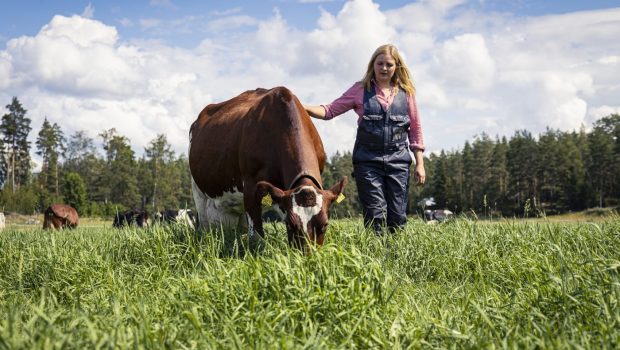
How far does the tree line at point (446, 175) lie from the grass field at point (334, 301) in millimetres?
70050

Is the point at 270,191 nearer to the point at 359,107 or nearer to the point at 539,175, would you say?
the point at 359,107

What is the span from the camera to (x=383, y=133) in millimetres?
7156

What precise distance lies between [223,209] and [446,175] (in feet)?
307

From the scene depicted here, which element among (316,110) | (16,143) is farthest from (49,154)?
(316,110)

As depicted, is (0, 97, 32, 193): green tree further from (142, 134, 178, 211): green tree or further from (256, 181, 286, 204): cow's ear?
(256, 181, 286, 204): cow's ear

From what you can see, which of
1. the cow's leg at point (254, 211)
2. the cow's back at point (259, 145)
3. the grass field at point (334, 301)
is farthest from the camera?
the cow's leg at point (254, 211)

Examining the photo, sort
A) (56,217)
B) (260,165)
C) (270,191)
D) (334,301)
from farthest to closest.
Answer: (56,217) < (260,165) < (270,191) < (334,301)

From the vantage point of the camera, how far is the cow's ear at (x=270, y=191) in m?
5.70

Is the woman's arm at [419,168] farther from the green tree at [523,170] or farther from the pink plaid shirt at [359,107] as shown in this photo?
the green tree at [523,170]

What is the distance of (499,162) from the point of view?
103375 millimetres

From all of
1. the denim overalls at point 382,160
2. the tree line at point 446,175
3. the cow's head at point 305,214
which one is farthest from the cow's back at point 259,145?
the tree line at point 446,175

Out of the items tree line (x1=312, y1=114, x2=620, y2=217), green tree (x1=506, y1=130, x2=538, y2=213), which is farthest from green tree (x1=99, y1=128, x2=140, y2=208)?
green tree (x1=506, y1=130, x2=538, y2=213)

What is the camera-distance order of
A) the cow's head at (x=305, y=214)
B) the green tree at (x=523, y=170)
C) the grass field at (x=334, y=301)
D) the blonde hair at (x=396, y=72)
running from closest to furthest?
the grass field at (x=334, y=301) → the cow's head at (x=305, y=214) → the blonde hair at (x=396, y=72) → the green tree at (x=523, y=170)

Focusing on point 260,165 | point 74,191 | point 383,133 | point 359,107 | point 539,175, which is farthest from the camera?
point 539,175
